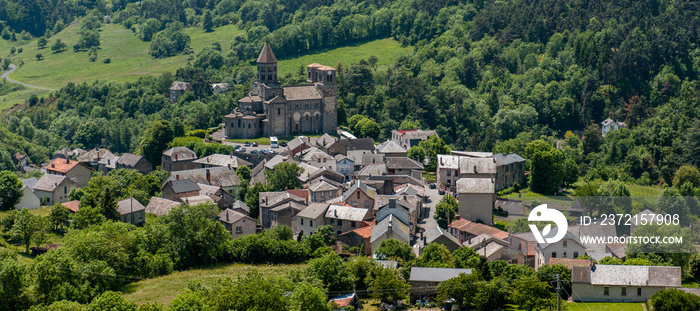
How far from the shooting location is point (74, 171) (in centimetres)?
9438

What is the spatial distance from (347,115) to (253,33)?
194 ft

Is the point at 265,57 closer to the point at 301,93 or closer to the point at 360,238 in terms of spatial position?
the point at 301,93

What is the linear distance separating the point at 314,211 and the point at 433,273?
723 inches

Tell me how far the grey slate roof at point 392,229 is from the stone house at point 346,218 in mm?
2709

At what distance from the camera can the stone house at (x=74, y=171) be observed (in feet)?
309

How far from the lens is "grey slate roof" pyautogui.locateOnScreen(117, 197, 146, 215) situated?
77.9 meters

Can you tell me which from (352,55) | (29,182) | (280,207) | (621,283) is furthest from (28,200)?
(352,55)

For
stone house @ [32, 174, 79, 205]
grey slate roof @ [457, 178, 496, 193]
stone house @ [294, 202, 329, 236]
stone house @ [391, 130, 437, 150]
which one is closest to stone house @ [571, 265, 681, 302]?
grey slate roof @ [457, 178, 496, 193]

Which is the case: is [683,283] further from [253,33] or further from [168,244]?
[253,33]

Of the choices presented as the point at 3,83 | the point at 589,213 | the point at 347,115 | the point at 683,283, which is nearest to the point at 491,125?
the point at 347,115

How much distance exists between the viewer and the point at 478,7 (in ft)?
533

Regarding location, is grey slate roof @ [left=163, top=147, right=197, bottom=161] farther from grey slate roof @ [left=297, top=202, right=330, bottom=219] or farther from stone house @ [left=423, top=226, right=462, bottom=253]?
stone house @ [left=423, top=226, right=462, bottom=253]

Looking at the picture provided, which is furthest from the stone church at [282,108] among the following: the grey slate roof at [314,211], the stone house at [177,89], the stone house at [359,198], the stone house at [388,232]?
the stone house at [177,89]

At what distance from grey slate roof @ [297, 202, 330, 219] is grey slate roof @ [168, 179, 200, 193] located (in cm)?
1528
